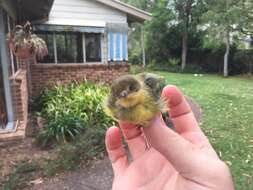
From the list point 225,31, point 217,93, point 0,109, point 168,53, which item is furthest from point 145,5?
point 0,109

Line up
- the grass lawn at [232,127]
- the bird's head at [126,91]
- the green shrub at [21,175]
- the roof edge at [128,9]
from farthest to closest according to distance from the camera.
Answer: the roof edge at [128,9]
the grass lawn at [232,127]
the green shrub at [21,175]
the bird's head at [126,91]

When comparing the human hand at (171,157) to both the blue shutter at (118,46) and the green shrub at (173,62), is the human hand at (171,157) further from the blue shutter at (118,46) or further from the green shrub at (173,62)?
the green shrub at (173,62)

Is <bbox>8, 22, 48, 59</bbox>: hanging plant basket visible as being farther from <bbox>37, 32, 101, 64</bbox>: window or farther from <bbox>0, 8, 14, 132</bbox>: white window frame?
<bbox>37, 32, 101, 64</bbox>: window

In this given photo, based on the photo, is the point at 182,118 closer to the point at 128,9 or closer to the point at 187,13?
the point at 128,9

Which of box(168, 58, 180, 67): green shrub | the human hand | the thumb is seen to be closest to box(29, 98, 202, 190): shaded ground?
the human hand

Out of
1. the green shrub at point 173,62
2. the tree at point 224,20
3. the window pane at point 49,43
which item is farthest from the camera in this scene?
the green shrub at point 173,62

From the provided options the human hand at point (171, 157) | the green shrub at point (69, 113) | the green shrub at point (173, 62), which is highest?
the human hand at point (171, 157)

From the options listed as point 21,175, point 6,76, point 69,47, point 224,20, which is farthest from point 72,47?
point 224,20

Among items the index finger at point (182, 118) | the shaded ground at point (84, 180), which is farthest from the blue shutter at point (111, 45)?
the index finger at point (182, 118)
